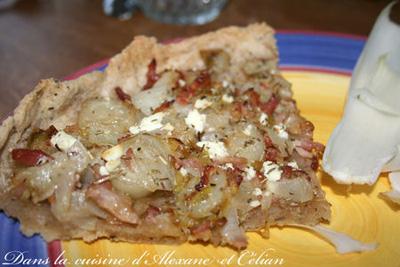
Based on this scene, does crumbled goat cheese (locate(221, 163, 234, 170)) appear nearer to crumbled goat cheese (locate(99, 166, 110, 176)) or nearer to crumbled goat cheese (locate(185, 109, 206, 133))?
crumbled goat cheese (locate(185, 109, 206, 133))

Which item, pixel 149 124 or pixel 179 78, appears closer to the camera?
pixel 149 124

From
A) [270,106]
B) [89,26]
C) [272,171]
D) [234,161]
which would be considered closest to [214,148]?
[234,161]

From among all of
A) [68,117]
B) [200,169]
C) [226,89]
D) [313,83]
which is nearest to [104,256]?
[200,169]

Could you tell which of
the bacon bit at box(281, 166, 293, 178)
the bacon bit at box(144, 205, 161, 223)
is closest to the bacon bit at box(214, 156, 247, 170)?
the bacon bit at box(281, 166, 293, 178)

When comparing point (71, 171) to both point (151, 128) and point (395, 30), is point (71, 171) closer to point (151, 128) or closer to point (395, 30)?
point (151, 128)

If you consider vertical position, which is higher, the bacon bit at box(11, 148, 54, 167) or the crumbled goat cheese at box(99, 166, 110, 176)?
the bacon bit at box(11, 148, 54, 167)

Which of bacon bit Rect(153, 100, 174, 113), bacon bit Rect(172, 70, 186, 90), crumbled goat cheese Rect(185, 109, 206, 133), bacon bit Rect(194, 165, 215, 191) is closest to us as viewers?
bacon bit Rect(194, 165, 215, 191)

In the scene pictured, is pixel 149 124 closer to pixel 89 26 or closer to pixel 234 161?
pixel 234 161
